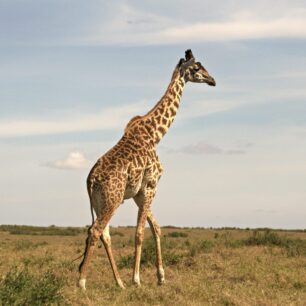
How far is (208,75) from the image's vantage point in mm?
12703

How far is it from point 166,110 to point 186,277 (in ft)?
11.0

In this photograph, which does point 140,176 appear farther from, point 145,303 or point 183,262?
point 183,262

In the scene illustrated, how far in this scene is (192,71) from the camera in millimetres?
12656

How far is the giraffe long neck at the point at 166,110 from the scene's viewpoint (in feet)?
39.5

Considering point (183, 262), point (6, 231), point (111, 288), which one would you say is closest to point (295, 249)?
point (183, 262)

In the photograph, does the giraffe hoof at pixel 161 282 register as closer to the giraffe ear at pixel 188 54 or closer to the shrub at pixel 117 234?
the giraffe ear at pixel 188 54

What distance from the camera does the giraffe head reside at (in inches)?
494

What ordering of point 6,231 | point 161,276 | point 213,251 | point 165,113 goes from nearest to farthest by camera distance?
1. point 161,276
2. point 165,113
3. point 213,251
4. point 6,231

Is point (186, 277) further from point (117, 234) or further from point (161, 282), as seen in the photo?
point (117, 234)

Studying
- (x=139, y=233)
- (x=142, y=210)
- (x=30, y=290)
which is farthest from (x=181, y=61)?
(x=30, y=290)

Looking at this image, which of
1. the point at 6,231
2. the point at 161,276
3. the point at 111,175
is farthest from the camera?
the point at 6,231

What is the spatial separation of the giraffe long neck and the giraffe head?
0.13m

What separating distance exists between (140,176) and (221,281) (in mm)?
2753

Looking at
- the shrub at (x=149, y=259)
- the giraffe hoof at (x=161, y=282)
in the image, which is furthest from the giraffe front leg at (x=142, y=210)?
the shrub at (x=149, y=259)
